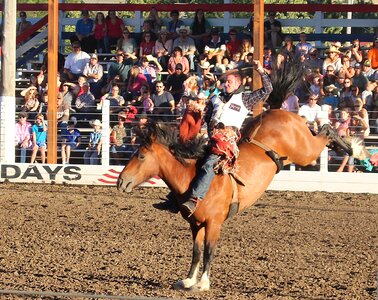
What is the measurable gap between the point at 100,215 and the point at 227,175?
174 inches

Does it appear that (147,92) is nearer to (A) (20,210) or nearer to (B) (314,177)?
(B) (314,177)

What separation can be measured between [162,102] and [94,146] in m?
1.47

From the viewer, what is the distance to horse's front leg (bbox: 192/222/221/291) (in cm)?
782

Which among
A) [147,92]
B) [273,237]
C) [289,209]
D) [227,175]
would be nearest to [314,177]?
[289,209]

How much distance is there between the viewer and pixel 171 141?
812cm

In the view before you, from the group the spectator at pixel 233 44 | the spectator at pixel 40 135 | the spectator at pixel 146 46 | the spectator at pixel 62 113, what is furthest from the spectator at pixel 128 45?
the spectator at pixel 40 135

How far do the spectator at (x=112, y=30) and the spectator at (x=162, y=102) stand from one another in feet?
12.2

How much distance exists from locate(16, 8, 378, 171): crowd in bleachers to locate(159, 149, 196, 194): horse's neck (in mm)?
7068

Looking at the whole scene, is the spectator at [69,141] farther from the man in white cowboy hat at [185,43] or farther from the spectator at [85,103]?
the man in white cowboy hat at [185,43]

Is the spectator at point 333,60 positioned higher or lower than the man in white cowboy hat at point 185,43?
lower

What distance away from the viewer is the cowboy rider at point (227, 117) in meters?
7.91

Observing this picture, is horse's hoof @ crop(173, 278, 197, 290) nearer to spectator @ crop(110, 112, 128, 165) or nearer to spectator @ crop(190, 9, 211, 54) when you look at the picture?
spectator @ crop(110, 112, 128, 165)

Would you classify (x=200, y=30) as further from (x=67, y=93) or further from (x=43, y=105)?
(x=43, y=105)

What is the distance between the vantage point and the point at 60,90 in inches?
728
